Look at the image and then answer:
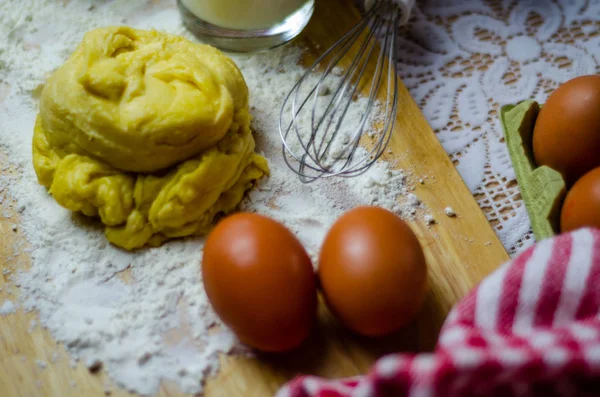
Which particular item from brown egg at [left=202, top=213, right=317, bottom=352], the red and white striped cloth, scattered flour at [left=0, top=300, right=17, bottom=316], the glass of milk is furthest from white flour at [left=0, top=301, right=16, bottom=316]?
the glass of milk

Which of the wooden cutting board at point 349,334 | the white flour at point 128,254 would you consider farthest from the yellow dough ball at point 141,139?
the wooden cutting board at point 349,334

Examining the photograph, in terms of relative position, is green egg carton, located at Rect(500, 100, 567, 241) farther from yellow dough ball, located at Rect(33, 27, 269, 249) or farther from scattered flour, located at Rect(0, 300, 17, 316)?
scattered flour, located at Rect(0, 300, 17, 316)

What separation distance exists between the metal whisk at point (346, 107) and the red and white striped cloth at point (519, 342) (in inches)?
13.6

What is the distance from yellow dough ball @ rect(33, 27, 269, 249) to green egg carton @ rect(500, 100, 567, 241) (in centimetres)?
44

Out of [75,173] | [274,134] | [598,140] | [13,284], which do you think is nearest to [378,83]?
[274,134]

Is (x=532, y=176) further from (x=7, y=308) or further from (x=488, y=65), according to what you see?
(x=7, y=308)

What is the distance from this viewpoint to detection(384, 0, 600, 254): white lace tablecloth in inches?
41.6

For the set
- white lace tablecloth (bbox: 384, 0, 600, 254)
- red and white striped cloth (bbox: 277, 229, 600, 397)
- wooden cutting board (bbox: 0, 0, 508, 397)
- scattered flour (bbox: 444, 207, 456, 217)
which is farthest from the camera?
white lace tablecloth (bbox: 384, 0, 600, 254)

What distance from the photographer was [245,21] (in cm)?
108

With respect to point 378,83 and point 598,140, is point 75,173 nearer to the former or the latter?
point 378,83

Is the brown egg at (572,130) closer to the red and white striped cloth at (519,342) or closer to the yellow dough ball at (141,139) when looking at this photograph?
the red and white striped cloth at (519,342)

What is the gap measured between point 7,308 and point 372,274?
20.1 inches

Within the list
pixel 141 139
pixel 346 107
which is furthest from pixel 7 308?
pixel 346 107

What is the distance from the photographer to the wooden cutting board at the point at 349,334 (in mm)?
781
